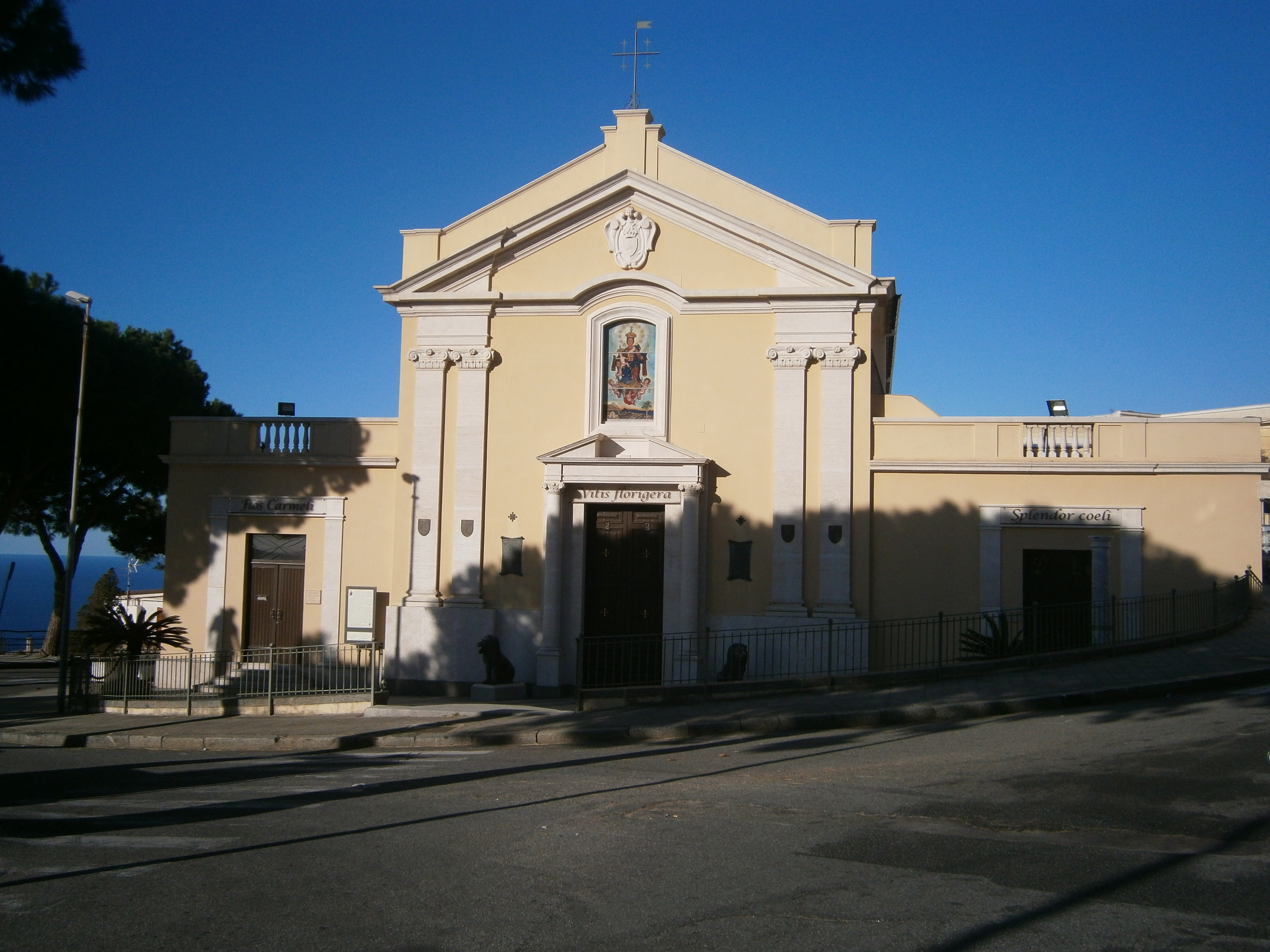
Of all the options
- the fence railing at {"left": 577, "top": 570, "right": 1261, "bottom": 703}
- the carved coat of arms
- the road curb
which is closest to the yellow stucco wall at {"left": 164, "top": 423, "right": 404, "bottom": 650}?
the fence railing at {"left": 577, "top": 570, "right": 1261, "bottom": 703}

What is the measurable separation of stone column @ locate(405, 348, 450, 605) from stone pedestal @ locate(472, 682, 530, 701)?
1912mm

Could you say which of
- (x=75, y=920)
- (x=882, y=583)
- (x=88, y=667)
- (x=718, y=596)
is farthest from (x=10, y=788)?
(x=882, y=583)

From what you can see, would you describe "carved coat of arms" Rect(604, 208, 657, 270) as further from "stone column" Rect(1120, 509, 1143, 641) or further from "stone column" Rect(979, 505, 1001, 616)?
"stone column" Rect(1120, 509, 1143, 641)

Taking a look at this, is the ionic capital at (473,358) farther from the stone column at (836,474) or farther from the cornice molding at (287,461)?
the stone column at (836,474)

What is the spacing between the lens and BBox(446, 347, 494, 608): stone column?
63.3 feet

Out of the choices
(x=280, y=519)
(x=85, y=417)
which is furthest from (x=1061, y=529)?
(x=85, y=417)

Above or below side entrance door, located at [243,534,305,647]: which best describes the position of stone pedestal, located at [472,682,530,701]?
below

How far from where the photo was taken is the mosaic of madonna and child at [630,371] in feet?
63.0

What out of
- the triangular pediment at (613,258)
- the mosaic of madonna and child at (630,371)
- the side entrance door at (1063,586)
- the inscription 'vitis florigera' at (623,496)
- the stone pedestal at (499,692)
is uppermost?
the triangular pediment at (613,258)

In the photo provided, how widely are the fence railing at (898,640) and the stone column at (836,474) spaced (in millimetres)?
492

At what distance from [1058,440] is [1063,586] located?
2.43 meters

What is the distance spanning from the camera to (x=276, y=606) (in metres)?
20.3

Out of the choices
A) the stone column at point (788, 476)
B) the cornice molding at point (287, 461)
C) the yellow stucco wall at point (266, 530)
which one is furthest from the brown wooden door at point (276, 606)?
the stone column at point (788, 476)

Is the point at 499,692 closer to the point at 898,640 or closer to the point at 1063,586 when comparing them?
the point at 898,640
